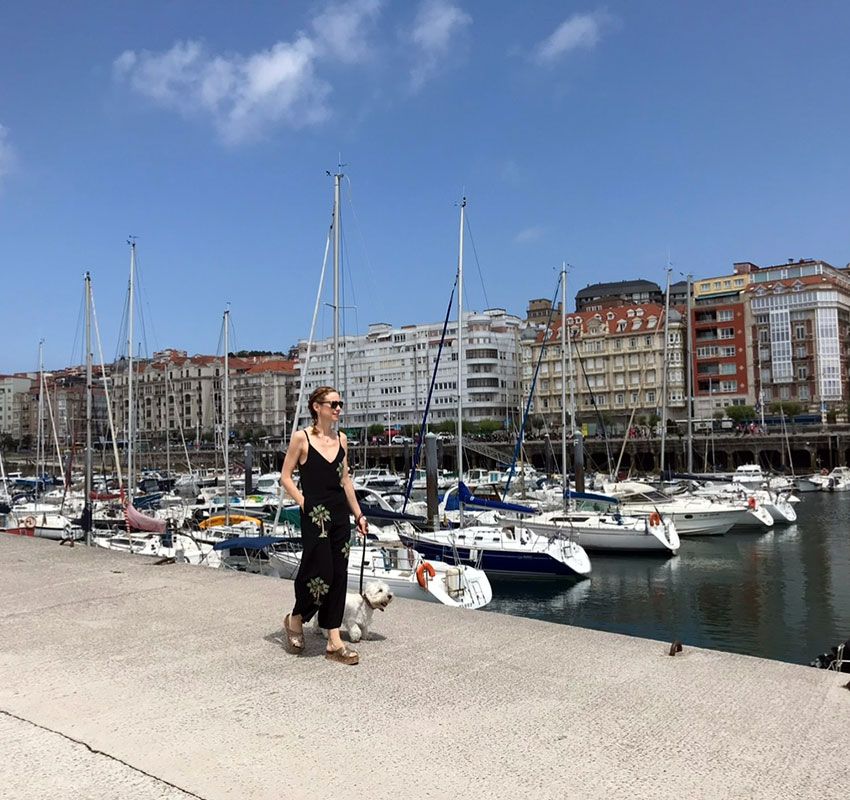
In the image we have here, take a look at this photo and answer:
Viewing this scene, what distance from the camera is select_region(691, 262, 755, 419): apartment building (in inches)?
3974

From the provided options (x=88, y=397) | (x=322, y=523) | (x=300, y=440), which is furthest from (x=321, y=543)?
(x=88, y=397)

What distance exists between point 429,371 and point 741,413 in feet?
133

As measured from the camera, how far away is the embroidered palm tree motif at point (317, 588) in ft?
19.0

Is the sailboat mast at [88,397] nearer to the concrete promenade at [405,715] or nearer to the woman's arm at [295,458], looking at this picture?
Result: the concrete promenade at [405,715]

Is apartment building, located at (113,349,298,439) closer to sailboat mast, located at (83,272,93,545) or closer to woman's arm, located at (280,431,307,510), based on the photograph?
sailboat mast, located at (83,272,93,545)

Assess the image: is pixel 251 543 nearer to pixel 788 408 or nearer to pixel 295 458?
pixel 295 458

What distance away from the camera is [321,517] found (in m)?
5.82

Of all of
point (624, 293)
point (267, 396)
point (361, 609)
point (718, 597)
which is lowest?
point (718, 597)

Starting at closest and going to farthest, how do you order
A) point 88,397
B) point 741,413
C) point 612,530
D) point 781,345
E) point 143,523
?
1. point 612,530
2. point 143,523
3. point 88,397
4. point 741,413
5. point 781,345

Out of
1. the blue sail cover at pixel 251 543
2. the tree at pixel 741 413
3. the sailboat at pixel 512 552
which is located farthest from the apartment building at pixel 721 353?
the blue sail cover at pixel 251 543

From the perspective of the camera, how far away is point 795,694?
4.86m

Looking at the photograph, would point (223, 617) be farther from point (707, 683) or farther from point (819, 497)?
point (819, 497)

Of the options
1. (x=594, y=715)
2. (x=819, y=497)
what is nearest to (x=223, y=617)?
(x=594, y=715)

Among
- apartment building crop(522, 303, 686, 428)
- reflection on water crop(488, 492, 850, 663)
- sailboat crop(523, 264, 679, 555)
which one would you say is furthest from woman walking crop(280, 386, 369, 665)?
apartment building crop(522, 303, 686, 428)
